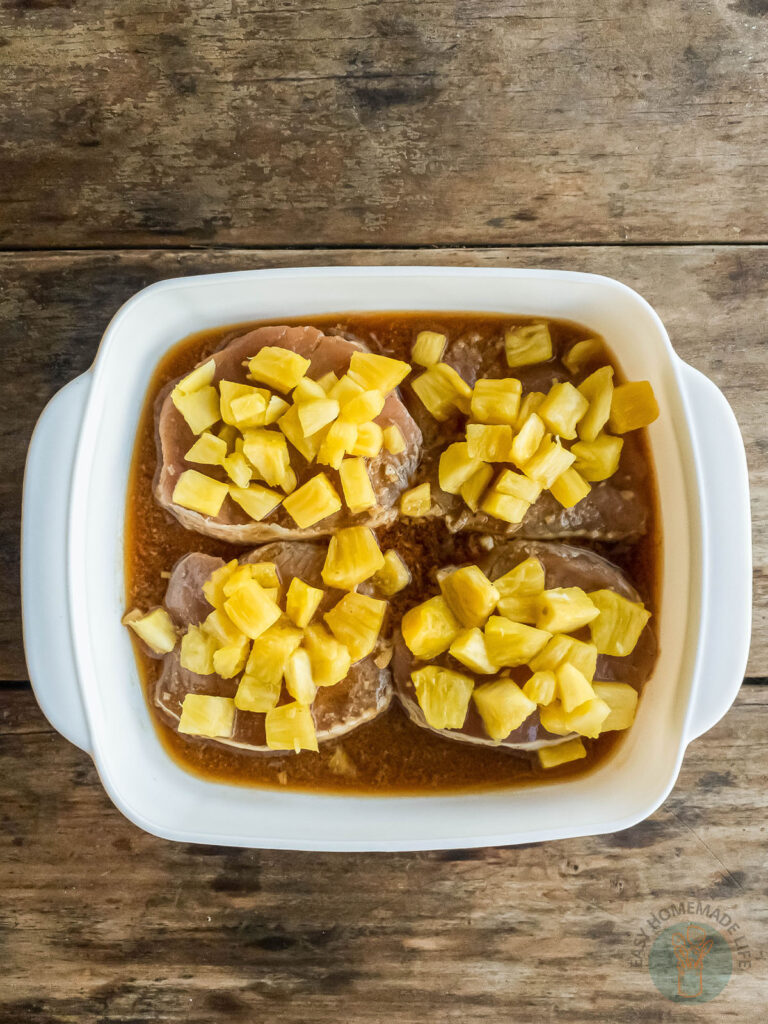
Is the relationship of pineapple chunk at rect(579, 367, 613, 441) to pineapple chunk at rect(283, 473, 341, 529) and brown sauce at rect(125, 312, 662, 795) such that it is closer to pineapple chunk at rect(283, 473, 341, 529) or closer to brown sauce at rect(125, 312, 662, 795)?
brown sauce at rect(125, 312, 662, 795)

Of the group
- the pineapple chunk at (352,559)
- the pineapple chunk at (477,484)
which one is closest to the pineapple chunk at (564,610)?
the pineapple chunk at (477,484)

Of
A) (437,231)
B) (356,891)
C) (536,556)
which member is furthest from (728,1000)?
(437,231)

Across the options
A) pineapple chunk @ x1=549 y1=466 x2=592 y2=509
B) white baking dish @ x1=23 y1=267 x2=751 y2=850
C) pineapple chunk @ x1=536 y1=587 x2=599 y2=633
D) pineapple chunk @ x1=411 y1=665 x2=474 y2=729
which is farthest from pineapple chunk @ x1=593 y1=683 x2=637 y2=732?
pineapple chunk @ x1=549 y1=466 x2=592 y2=509

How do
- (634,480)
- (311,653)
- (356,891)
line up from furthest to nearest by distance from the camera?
(356,891) → (634,480) → (311,653)

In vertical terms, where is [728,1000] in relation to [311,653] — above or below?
below

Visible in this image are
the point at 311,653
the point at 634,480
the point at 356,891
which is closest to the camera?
the point at 311,653

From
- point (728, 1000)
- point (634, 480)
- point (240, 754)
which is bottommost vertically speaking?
point (728, 1000)

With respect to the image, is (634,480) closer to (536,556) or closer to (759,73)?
(536,556)
